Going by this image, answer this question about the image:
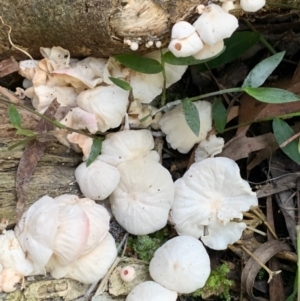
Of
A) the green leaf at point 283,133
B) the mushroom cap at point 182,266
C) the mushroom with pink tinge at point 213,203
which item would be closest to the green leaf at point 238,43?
the green leaf at point 283,133

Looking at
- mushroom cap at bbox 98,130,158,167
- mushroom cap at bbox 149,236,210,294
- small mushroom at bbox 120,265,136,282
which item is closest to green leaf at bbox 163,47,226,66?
mushroom cap at bbox 98,130,158,167

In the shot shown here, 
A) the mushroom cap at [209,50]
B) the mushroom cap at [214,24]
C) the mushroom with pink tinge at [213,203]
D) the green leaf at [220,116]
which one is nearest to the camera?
the mushroom cap at [214,24]

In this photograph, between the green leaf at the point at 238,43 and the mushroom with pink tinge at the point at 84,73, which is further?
the green leaf at the point at 238,43

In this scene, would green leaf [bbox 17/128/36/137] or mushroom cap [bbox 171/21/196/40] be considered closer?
mushroom cap [bbox 171/21/196/40]

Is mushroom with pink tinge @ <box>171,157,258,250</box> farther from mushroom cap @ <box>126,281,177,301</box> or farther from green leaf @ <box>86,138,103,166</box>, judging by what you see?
green leaf @ <box>86,138,103,166</box>

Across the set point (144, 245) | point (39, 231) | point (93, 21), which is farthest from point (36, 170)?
point (93, 21)

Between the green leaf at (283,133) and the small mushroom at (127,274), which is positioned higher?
the green leaf at (283,133)

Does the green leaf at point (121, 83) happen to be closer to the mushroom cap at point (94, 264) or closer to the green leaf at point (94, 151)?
the green leaf at point (94, 151)
